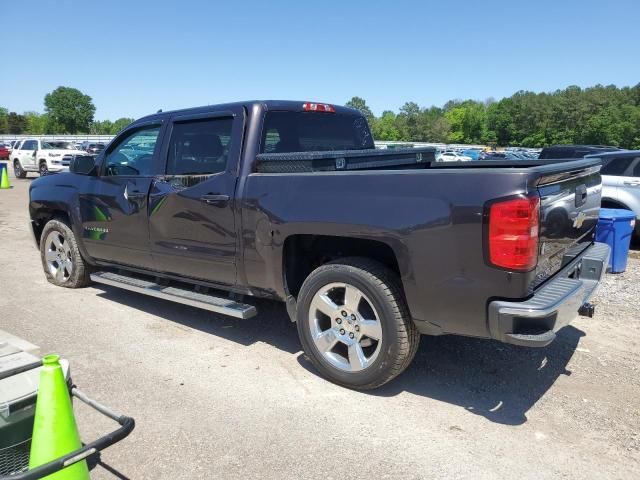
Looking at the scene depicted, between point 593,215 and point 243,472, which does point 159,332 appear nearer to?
point 243,472

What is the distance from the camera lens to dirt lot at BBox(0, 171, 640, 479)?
2734 millimetres

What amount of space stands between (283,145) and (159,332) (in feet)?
6.81

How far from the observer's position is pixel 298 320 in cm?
373

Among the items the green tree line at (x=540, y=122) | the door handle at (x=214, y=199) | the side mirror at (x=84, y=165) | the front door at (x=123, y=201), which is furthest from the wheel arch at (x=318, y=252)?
the green tree line at (x=540, y=122)

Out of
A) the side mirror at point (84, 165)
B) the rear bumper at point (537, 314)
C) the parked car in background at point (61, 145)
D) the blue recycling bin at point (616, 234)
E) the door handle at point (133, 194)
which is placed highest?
the parked car in background at point (61, 145)

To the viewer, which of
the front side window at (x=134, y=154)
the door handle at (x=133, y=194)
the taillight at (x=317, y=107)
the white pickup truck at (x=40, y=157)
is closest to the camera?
the taillight at (x=317, y=107)

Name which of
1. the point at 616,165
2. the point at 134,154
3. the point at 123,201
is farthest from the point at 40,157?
the point at 616,165

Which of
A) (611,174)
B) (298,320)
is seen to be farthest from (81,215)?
(611,174)

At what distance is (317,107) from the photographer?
4738 mm

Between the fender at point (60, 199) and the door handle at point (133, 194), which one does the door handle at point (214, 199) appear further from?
the fender at point (60, 199)

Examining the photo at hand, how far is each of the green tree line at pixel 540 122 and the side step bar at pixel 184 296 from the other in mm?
95796

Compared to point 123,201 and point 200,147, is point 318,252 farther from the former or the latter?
point 123,201

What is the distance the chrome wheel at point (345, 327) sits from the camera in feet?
11.2

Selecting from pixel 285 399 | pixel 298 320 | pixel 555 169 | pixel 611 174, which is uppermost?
pixel 555 169
